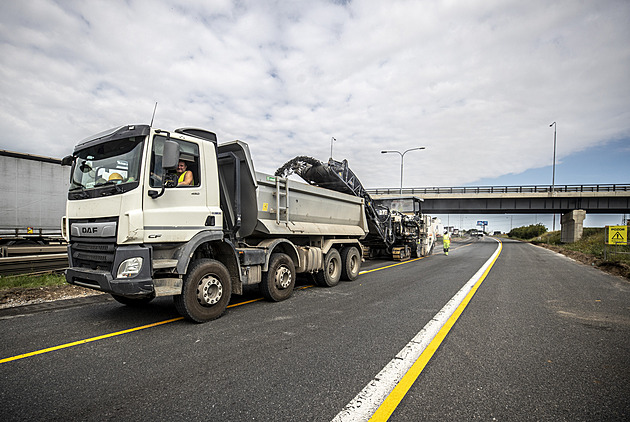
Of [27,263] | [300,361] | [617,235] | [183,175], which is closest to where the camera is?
[300,361]

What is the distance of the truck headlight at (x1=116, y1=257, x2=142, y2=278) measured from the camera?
14.0 ft

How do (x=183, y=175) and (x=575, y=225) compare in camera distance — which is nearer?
(x=183, y=175)

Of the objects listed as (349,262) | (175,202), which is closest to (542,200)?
(349,262)

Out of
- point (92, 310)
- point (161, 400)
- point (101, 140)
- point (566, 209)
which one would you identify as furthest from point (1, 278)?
point (566, 209)

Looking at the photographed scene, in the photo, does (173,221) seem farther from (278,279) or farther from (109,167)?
(278,279)

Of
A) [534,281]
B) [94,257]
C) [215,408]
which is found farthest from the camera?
[534,281]

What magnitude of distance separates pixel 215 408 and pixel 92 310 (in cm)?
420

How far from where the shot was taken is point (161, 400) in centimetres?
277

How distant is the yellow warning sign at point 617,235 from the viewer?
14.1 metres

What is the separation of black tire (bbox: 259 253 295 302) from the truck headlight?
2.37m

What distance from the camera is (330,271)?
8.49 metres

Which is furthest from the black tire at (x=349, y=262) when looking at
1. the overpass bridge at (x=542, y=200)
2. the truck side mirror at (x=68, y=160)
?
the overpass bridge at (x=542, y=200)

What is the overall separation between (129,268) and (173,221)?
2.73 ft

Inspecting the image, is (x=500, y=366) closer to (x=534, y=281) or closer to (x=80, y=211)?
(x=80, y=211)
